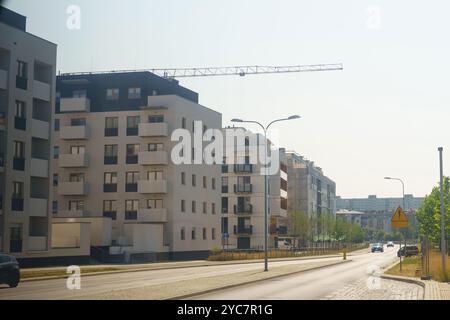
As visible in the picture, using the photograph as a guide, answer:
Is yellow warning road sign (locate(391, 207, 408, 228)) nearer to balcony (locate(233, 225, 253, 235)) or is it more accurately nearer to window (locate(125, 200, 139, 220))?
window (locate(125, 200, 139, 220))

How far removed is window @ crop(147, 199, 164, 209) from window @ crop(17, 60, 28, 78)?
24610 millimetres

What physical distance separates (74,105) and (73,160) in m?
6.12

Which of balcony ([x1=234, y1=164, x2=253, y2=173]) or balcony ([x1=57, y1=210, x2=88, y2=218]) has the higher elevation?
balcony ([x1=234, y1=164, x2=253, y2=173])

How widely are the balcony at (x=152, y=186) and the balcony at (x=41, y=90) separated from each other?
19.8 m

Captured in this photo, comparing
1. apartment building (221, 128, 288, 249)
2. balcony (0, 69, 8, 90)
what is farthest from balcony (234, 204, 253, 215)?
balcony (0, 69, 8, 90)

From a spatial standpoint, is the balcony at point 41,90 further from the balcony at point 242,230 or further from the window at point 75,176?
the balcony at point 242,230

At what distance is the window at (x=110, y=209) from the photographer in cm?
7262

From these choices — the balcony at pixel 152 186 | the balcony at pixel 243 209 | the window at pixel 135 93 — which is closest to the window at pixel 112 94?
the window at pixel 135 93

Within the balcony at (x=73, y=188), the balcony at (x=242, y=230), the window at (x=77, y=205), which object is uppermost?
the balcony at (x=73, y=188)

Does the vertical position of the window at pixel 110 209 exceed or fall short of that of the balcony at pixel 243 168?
it falls short

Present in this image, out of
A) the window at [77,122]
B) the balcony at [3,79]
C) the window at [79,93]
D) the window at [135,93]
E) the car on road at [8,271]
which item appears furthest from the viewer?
the window at [79,93]

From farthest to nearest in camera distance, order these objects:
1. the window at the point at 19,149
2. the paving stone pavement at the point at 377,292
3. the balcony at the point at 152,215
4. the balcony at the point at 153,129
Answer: the balcony at the point at 153,129 < the balcony at the point at 152,215 < the window at the point at 19,149 < the paving stone pavement at the point at 377,292

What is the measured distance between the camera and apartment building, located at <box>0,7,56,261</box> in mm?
48281
